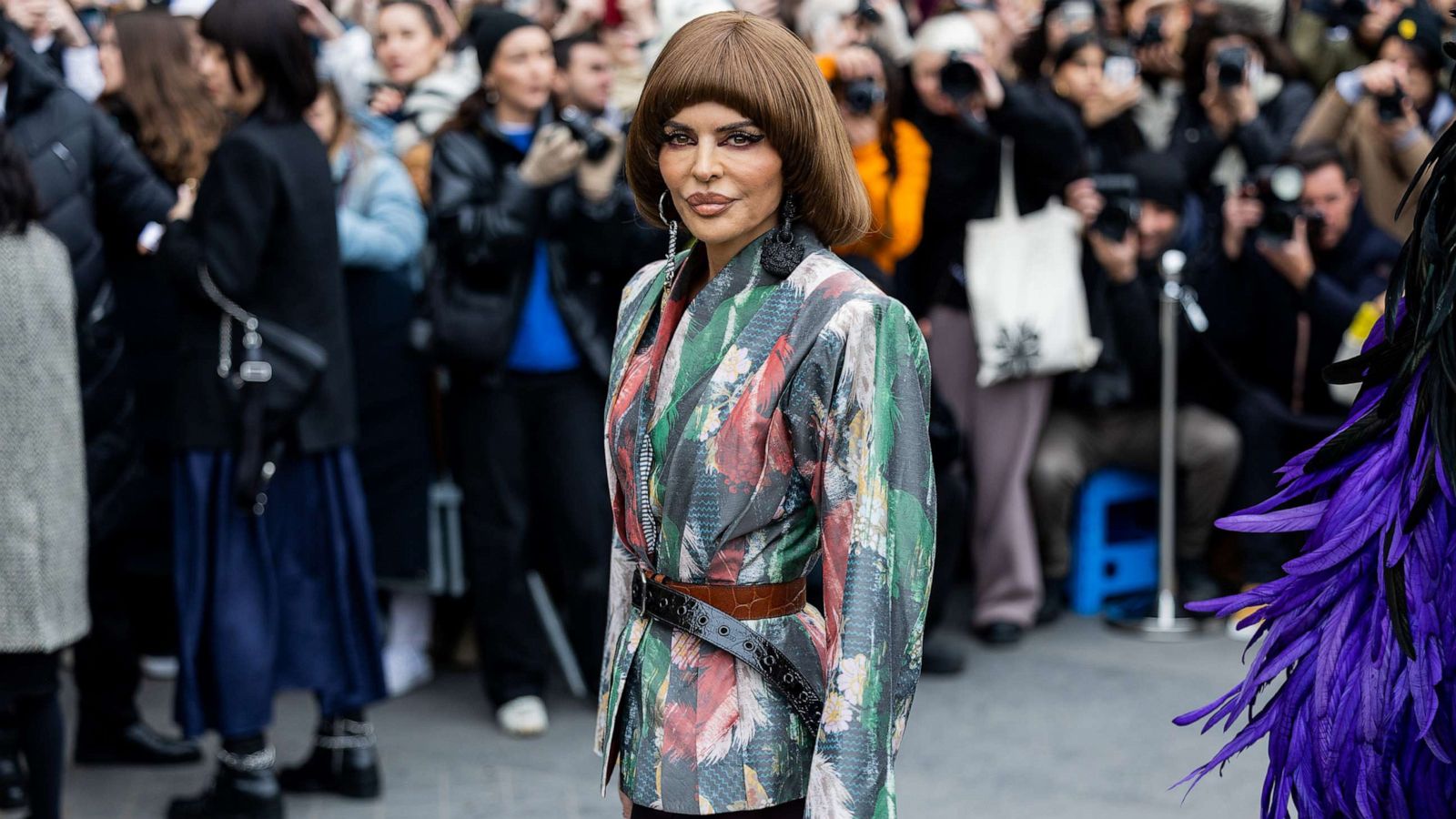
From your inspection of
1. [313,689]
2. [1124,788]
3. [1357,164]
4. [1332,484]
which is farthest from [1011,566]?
[1332,484]

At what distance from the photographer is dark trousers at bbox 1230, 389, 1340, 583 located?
21.0 feet

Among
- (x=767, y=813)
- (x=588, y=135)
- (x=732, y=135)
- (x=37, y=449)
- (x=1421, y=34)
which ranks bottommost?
(x=767, y=813)

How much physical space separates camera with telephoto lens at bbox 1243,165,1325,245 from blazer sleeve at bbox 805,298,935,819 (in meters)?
4.16

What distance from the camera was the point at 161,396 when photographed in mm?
5695

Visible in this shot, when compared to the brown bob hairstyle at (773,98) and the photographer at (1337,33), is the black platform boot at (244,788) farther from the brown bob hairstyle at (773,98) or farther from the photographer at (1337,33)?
the photographer at (1337,33)

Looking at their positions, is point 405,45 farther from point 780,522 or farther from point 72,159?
point 780,522

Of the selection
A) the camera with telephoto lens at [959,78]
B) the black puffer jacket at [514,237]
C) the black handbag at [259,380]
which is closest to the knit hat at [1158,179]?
the camera with telephoto lens at [959,78]

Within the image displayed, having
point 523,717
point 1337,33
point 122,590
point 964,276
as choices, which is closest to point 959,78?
point 964,276

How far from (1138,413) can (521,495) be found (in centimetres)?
246

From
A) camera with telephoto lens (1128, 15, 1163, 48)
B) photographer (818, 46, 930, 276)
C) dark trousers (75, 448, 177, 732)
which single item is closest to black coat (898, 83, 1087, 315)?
photographer (818, 46, 930, 276)

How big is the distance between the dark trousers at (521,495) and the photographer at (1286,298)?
8.10 feet

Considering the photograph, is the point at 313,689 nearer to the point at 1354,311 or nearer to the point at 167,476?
the point at 167,476

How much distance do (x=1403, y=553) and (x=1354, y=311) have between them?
161 inches

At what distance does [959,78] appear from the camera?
605 cm
